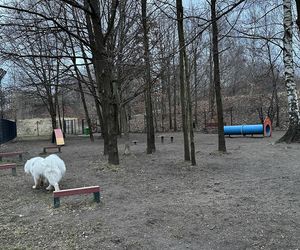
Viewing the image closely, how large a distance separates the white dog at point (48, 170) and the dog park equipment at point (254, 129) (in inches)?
618

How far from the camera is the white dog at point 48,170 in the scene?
673 cm

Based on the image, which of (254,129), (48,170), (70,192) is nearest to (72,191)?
(70,192)

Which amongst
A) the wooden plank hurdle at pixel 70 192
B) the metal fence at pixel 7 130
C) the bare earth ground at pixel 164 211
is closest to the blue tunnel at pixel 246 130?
the bare earth ground at pixel 164 211

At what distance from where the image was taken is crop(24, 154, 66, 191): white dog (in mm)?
6730

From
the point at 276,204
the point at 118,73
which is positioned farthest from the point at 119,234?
the point at 118,73

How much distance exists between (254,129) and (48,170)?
53.5 feet

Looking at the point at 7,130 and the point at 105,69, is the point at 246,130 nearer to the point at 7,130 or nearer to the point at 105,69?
the point at 105,69

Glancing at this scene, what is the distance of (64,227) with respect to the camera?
4.62 m

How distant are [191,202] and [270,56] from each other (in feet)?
75.2

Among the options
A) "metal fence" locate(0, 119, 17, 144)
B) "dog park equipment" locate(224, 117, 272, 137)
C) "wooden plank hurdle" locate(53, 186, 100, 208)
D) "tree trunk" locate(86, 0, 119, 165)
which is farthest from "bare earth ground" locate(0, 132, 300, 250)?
"metal fence" locate(0, 119, 17, 144)

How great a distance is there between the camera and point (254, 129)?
20.6 m

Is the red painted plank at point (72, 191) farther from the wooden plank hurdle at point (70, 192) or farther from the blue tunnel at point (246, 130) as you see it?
the blue tunnel at point (246, 130)

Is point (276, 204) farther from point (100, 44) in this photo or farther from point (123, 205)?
point (100, 44)

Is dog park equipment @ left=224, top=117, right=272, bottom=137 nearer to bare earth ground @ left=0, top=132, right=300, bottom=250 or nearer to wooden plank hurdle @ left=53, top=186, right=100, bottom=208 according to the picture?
bare earth ground @ left=0, top=132, right=300, bottom=250
